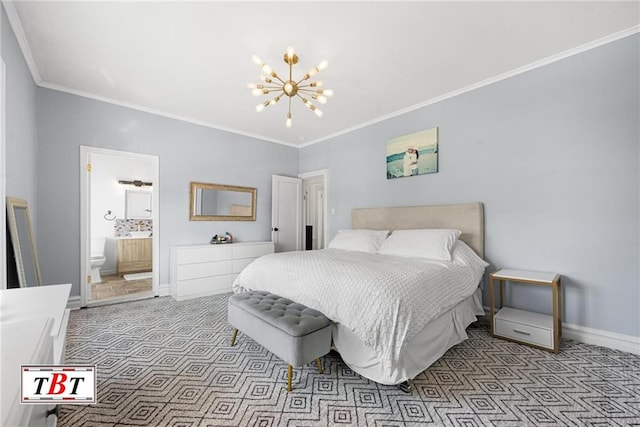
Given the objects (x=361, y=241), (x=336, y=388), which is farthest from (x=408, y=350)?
(x=361, y=241)

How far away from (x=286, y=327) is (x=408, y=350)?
84cm

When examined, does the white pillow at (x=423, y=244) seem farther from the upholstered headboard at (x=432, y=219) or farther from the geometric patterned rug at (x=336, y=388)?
the geometric patterned rug at (x=336, y=388)

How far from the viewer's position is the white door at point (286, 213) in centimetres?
529

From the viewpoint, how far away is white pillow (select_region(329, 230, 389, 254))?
3.45 metres

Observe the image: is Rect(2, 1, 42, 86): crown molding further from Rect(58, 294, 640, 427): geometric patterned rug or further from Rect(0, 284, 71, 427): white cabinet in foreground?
Rect(58, 294, 640, 427): geometric patterned rug

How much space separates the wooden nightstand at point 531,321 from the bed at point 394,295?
0.24 meters

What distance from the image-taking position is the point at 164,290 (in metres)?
4.00

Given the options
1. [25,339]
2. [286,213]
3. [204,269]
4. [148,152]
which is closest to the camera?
[25,339]

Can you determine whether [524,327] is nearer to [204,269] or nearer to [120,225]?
[204,269]

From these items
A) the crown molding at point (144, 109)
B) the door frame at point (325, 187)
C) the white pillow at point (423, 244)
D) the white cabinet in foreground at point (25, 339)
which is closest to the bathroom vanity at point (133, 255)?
the crown molding at point (144, 109)

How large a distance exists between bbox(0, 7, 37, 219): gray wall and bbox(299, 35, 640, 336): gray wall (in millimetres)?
4134

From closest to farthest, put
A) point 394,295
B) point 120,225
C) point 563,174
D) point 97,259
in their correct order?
1. point 394,295
2. point 563,174
3. point 97,259
4. point 120,225

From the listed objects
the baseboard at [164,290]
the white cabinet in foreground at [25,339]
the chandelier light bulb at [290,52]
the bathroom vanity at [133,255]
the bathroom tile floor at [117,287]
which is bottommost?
the bathroom tile floor at [117,287]

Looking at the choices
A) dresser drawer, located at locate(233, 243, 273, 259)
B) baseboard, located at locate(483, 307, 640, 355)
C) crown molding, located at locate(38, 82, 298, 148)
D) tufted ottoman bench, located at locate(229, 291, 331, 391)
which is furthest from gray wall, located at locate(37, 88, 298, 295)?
baseboard, located at locate(483, 307, 640, 355)
